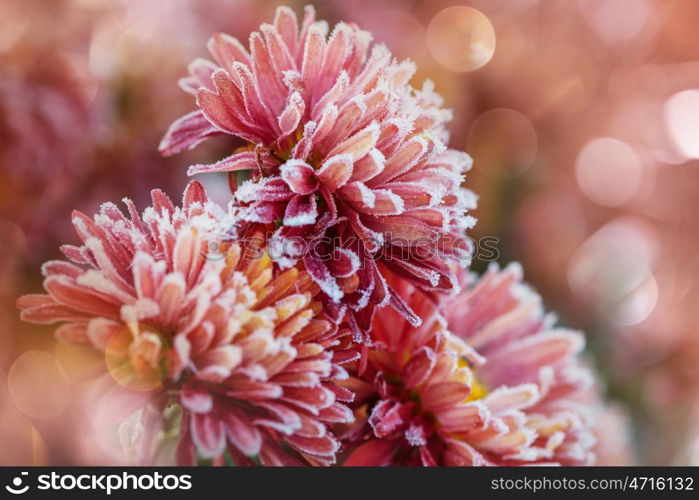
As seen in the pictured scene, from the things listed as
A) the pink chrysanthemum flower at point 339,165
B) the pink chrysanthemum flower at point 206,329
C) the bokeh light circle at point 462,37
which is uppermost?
the bokeh light circle at point 462,37

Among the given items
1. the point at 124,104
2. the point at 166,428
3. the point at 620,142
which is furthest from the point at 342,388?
the point at 620,142

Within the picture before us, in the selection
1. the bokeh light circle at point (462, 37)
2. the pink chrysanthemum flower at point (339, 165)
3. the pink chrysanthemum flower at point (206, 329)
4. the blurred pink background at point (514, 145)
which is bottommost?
the pink chrysanthemum flower at point (206, 329)

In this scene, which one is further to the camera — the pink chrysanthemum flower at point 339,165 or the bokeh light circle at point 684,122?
the bokeh light circle at point 684,122

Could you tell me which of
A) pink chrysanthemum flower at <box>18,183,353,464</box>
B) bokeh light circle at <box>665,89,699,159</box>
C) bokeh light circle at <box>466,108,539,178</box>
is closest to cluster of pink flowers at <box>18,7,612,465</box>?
pink chrysanthemum flower at <box>18,183,353,464</box>

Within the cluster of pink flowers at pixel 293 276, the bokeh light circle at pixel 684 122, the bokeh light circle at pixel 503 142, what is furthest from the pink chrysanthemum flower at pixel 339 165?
the bokeh light circle at pixel 684 122

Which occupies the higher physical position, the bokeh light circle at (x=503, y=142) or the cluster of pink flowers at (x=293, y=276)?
the bokeh light circle at (x=503, y=142)

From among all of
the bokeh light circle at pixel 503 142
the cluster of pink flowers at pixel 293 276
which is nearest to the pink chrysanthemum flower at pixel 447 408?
the cluster of pink flowers at pixel 293 276

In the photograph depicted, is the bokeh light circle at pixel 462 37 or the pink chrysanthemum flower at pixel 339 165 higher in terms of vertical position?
the bokeh light circle at pixel 462 37

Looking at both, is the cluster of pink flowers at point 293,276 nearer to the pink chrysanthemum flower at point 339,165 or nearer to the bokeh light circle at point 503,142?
the pink chrysanthemum flower at point 339,165

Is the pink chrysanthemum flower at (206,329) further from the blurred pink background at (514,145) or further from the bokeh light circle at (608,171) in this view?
the bokeh light circle at (608,171)
